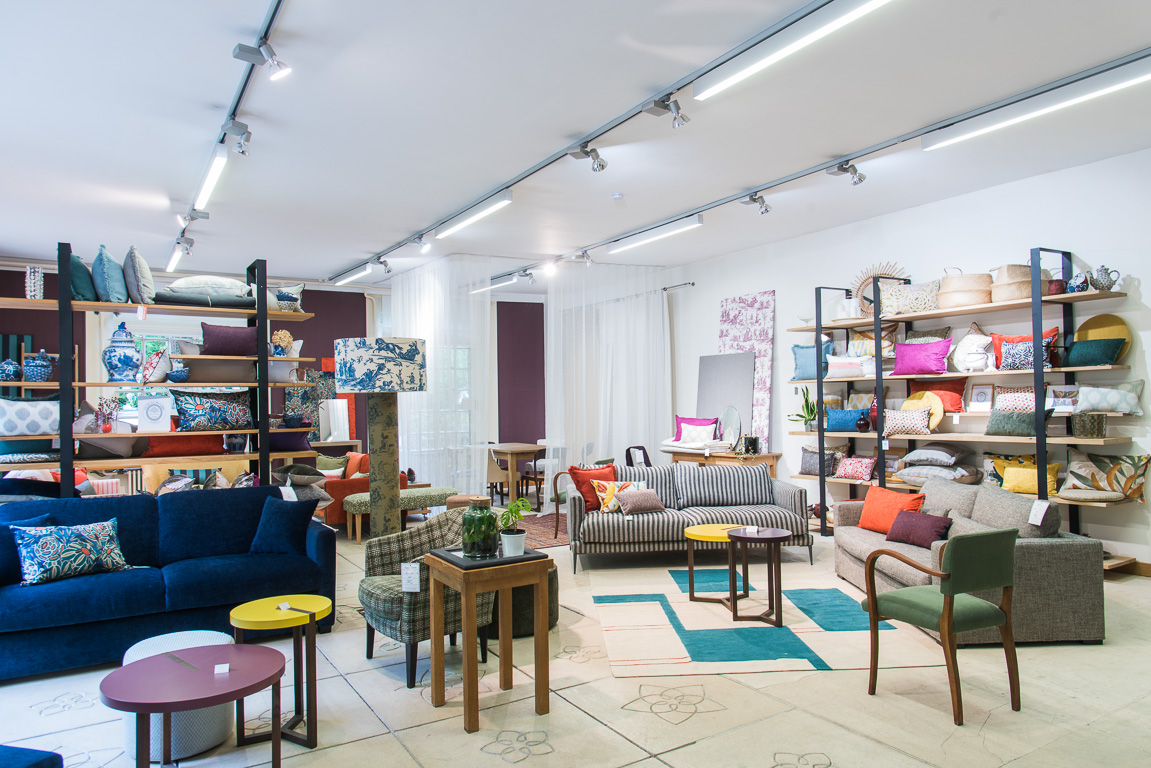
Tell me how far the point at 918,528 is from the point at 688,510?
6.09ft

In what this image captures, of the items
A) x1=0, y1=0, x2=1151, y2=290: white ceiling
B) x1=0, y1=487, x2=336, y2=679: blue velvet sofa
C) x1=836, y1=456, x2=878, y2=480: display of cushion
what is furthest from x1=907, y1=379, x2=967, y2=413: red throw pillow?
x1=0, y1=487, x2=336, y2=679: blue velvet sofa

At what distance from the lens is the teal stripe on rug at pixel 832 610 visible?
4312 mm

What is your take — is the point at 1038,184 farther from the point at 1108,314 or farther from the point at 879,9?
the point at 879,9

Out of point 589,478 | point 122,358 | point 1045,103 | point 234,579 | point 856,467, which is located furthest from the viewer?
point 856,467

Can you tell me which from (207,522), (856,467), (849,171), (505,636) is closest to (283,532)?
(207,522)

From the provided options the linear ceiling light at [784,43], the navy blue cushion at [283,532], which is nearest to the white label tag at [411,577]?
the navy blue cushion at [283,532]

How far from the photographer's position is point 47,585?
3680mm

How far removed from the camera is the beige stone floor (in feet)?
9.18

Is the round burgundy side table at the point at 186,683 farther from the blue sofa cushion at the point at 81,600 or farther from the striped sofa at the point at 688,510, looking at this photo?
the striped sofa at the point at 688,510

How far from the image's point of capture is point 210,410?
16.0ft

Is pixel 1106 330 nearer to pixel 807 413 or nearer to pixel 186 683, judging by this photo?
pixel 807 413

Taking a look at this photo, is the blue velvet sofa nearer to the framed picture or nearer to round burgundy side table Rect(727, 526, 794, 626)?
round burgundy side table Rect(727, 526, 794, 626)

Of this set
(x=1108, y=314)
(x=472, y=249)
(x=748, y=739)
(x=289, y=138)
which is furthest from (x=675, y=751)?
(x=472, y=249)

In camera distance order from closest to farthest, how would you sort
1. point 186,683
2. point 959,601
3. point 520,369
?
point 186,683, point 959,601, point 520,369
